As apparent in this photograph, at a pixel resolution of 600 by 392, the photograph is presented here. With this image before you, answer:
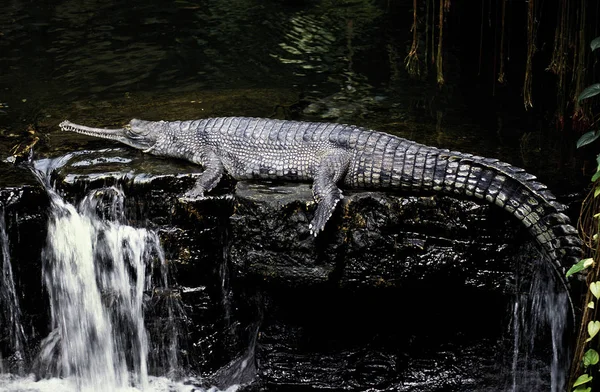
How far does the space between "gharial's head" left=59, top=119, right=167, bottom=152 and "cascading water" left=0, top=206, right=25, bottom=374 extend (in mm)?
1142

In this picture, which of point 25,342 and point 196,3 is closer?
point 25,342

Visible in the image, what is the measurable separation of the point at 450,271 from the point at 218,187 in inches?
67.3

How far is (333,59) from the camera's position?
8508 mm

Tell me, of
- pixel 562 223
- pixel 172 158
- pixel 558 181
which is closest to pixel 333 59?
pixel 172 158

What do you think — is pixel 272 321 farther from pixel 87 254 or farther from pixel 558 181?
pixel 558 181

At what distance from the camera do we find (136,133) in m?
5.68

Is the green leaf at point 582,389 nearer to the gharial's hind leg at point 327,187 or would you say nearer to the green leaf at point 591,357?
the green leaf at point 591,357

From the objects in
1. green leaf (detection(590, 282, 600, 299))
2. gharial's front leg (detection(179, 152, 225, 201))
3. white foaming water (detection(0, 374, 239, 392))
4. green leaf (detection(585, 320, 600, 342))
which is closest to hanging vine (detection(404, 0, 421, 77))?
gharial's front leg (detection(179, 152, 225, 201))

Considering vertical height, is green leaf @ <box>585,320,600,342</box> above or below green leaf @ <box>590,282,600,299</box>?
below

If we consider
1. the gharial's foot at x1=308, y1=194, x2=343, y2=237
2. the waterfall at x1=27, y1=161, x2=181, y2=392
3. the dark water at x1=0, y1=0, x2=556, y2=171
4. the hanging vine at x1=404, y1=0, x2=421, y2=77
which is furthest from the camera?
the dark water at x1=0, y1=0, x2=556, y2=171

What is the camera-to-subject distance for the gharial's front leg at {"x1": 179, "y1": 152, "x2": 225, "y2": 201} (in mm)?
4934

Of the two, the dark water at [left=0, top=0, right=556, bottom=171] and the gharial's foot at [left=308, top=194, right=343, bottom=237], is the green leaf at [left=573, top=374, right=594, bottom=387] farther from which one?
the dark water at [left=0, top=0, right=556, bottom=171]

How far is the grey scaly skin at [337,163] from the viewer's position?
173 inches

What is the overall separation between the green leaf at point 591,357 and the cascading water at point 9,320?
385 centimetres
